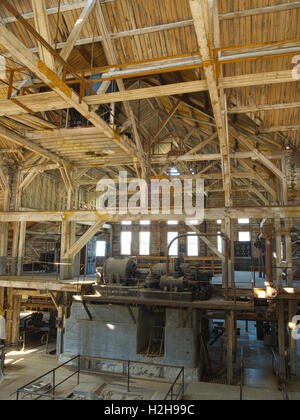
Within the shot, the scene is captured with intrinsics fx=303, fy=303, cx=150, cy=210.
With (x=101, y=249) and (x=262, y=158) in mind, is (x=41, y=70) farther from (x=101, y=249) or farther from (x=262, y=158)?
(x=101, y=249)

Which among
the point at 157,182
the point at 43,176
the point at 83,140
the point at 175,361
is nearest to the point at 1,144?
the point at 43,176

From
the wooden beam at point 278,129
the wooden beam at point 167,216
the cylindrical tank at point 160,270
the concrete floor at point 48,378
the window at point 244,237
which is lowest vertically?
the concrete floor at point 48,378

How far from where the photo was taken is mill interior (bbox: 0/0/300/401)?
8.27 metres

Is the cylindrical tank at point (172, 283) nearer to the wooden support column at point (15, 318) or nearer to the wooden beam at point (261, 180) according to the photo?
the wooden beam at point (261, 180)

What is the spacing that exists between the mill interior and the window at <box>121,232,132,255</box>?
9896 mm

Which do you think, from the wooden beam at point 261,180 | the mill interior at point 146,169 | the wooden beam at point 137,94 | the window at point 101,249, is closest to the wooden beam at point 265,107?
the mill interior at point 146,169

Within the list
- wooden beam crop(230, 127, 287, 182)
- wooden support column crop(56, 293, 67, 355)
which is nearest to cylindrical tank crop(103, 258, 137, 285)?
wooden support column crop(56, 293, 67, 355)

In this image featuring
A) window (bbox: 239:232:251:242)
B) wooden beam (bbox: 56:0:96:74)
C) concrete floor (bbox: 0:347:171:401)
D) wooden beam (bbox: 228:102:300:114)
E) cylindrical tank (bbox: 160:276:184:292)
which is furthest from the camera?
window (bbox: 239:232:251:242)

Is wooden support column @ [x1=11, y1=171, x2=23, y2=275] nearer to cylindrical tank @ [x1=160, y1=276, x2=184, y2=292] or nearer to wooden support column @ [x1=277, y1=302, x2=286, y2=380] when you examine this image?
cylindrical tank @ [x1=160, y1=276, x2=184, y2=292]

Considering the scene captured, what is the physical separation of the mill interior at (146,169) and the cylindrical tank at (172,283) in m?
0.06

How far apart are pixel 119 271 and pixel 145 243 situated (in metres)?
14.2

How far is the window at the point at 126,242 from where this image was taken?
95.5ft

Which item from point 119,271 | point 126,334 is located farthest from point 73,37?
point 126,334
